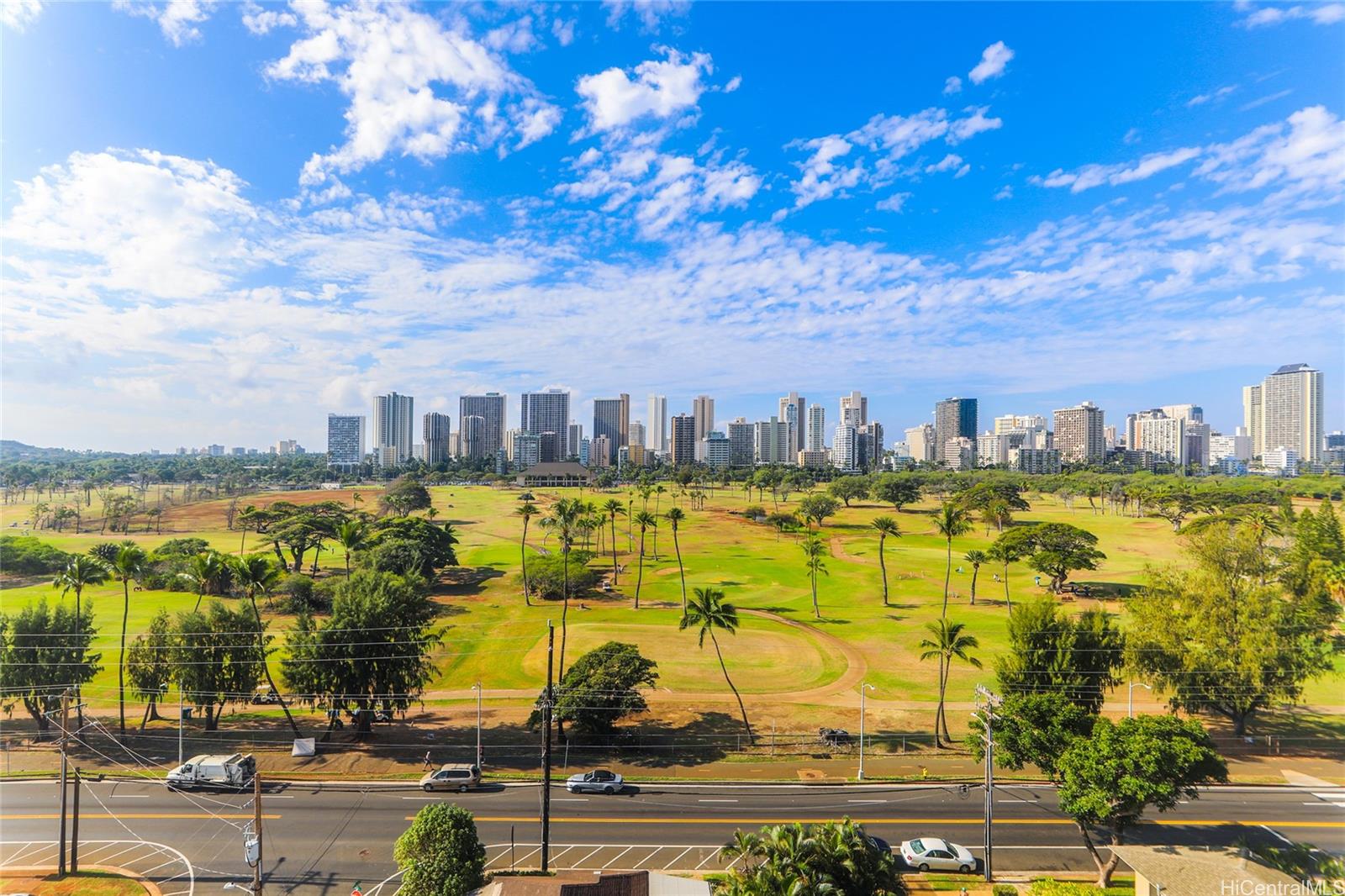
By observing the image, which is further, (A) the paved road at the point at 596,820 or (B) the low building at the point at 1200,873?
(A) the paved road at the point at 596,820

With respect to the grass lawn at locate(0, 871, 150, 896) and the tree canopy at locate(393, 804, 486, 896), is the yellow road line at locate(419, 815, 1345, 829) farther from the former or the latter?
the grass lawn at locate(0, 871, 150, 896)

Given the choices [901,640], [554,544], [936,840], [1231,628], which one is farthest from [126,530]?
[1231,628]

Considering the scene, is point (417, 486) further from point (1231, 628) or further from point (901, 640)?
point (1231, 628)

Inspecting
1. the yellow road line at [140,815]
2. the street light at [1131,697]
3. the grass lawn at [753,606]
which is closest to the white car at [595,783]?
the yellow road line at [140,815]

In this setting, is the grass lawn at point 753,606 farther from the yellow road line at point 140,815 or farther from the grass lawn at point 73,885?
the grass lawn at point 73,885

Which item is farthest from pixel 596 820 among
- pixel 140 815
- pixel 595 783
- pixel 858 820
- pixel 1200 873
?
pixel 1200 873

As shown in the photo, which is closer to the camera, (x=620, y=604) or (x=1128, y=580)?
(x=620, y=604)

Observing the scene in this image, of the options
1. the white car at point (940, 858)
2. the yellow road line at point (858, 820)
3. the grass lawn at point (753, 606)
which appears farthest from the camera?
the grass lawn at point (753, 606)
